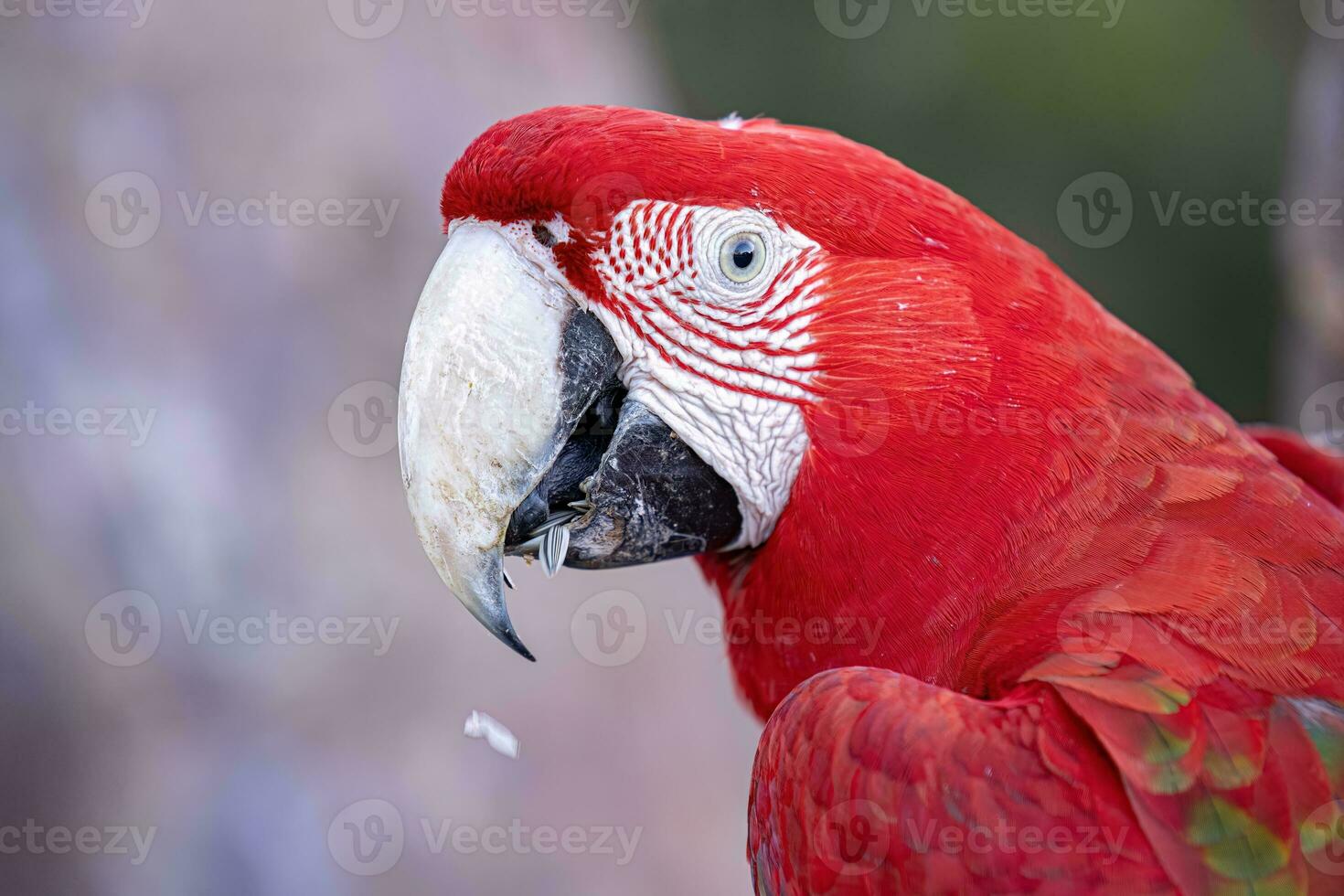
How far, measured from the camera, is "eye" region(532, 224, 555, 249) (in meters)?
1.33

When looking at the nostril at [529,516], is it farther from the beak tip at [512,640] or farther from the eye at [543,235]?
the eye at [543,235]

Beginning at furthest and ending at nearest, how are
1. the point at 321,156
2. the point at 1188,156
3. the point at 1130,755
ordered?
the point at 1188,156, the point at 321,156, the point at 1130,755

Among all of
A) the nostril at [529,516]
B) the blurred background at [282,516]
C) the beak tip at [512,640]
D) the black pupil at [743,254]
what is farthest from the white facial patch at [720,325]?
the blurred background at [282,516]

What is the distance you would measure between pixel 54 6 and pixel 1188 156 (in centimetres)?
422

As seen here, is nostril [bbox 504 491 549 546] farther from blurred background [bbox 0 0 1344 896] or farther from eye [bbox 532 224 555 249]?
blurred background [bbox 0 0 1344 896]

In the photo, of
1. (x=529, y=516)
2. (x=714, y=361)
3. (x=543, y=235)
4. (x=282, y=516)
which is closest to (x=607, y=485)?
(x=529, y=516)

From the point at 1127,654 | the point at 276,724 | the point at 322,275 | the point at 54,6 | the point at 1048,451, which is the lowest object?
the point at 276,724

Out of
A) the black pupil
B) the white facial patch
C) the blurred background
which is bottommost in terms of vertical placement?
the blurred background

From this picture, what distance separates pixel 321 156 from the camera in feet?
8.36

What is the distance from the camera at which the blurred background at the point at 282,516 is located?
89.0 inches

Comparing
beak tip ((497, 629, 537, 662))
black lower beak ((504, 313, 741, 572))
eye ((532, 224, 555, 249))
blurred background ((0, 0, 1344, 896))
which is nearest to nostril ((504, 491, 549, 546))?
black lower beak ((504, 313, 741, 572))

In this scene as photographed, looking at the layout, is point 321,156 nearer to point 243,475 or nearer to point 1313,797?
point 243,475


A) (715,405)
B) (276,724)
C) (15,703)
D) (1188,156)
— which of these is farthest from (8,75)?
(1188,156)

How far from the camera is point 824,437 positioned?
134 cm
